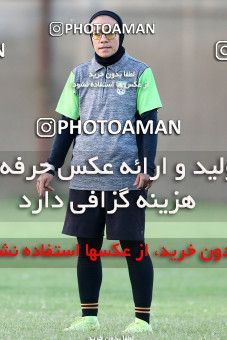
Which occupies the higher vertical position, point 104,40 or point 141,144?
point 104,40

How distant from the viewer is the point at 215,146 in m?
19.9

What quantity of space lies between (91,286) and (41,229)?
27.4ft

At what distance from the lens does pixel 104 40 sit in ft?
18.4

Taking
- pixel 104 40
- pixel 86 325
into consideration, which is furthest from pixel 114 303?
pixel 104 40

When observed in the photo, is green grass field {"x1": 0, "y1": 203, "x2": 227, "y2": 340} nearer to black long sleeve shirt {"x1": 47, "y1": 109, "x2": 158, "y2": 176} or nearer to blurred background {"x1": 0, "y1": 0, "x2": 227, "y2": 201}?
black long sleeve shirt {"x1": 47, "y1": 109, "x2": 158, "y2": 176}

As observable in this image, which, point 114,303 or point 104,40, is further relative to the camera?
point 114,303

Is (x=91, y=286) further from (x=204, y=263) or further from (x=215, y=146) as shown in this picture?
(x=215, y=146)

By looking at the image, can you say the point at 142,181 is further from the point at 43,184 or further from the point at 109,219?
the point at 43,184

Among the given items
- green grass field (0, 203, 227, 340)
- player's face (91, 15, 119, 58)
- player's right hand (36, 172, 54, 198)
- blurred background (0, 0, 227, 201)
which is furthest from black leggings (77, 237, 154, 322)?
blurred background (0, 0, 227, 201)

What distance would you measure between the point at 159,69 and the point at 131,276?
1363 cm

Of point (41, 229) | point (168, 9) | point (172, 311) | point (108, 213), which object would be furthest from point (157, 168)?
point (168, 9)

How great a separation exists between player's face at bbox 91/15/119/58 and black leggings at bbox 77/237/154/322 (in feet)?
2.53

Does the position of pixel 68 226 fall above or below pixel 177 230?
above

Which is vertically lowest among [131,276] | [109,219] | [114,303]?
[114,303]
